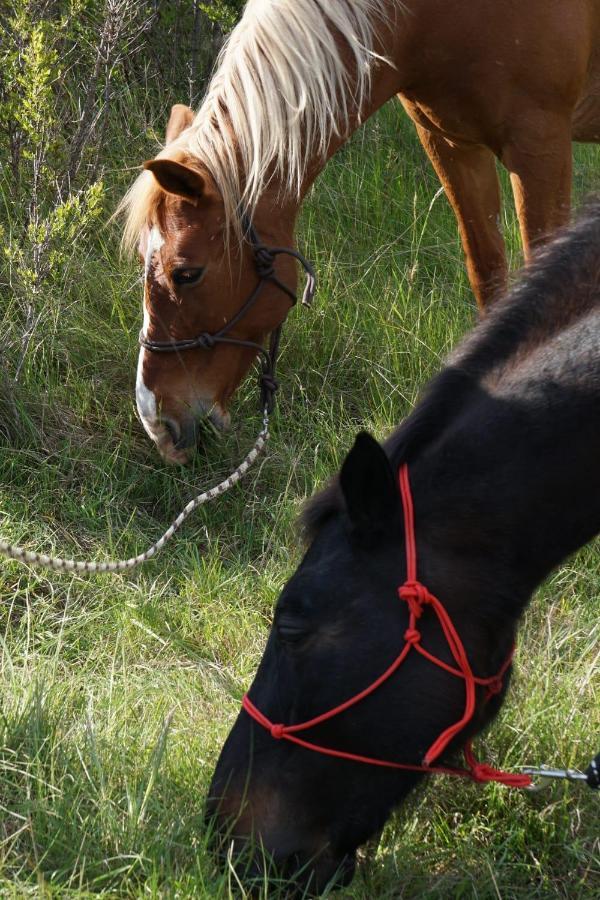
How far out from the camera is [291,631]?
2104 mm

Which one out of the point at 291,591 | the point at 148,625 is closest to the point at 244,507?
the point at 148,625

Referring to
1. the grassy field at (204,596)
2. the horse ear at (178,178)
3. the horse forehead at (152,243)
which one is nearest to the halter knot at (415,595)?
the grassy field at (204,596)

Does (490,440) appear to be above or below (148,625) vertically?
above

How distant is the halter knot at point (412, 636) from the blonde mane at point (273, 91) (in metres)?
2.00

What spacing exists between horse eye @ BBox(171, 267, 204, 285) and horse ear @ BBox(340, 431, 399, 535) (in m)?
1.81

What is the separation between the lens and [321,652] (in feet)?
6.84

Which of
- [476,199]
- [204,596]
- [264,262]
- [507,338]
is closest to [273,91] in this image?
[264,262]

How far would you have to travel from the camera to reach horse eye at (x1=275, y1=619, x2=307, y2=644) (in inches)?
82.6

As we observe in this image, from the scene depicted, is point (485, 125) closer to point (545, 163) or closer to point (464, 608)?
point (545, 163)

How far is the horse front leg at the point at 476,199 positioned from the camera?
429 cm

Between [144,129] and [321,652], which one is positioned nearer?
[321,652]

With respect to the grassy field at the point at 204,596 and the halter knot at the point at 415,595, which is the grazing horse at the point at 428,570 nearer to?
the halter knot at the point at 415,595

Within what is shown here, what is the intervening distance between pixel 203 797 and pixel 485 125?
8.10 ft

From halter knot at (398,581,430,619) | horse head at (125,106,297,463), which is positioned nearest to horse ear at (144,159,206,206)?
horse head at (125,106,297,463)
